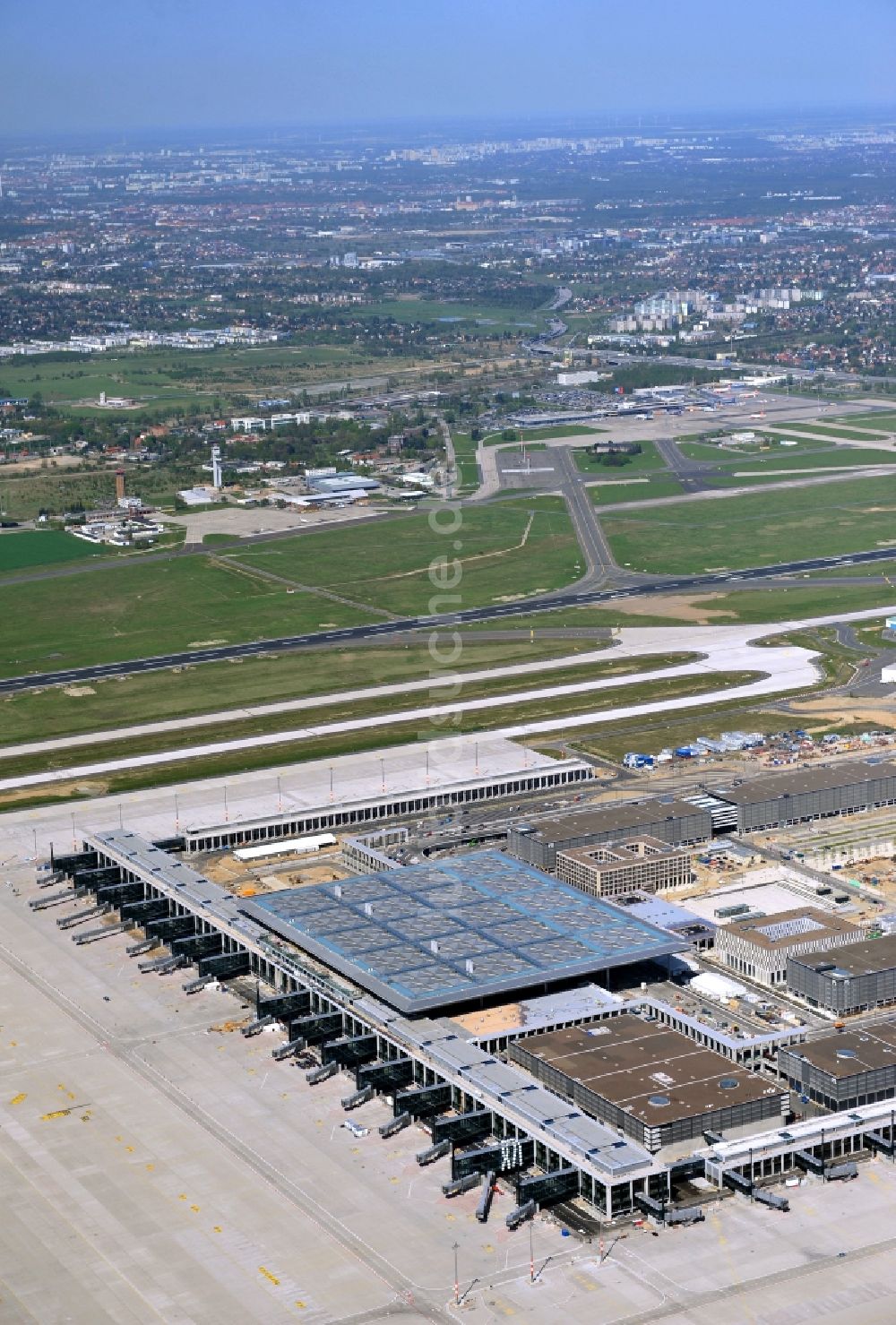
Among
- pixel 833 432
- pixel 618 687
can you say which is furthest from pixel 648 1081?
pixel 833 432

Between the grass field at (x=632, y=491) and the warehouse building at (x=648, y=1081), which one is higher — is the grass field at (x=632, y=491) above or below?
below

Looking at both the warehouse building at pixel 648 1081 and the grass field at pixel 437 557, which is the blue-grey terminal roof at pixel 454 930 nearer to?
the warehouse building at pixel 648 1081

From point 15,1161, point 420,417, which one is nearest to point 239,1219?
point 15,1161

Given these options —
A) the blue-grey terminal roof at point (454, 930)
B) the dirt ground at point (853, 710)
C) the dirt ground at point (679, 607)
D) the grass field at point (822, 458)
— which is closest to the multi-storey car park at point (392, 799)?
the blue-grey terminal roof at point (454, 930)

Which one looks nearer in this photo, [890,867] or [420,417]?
[890,867]

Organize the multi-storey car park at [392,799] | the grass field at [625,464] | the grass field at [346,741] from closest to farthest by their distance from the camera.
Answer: the multi-storey car park at [392,799] < the grass field at [346,741] < the grass field at [625,464]

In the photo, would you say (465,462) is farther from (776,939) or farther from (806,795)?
(776,939)

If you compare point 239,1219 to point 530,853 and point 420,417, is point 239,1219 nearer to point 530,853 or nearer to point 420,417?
point 530,853
